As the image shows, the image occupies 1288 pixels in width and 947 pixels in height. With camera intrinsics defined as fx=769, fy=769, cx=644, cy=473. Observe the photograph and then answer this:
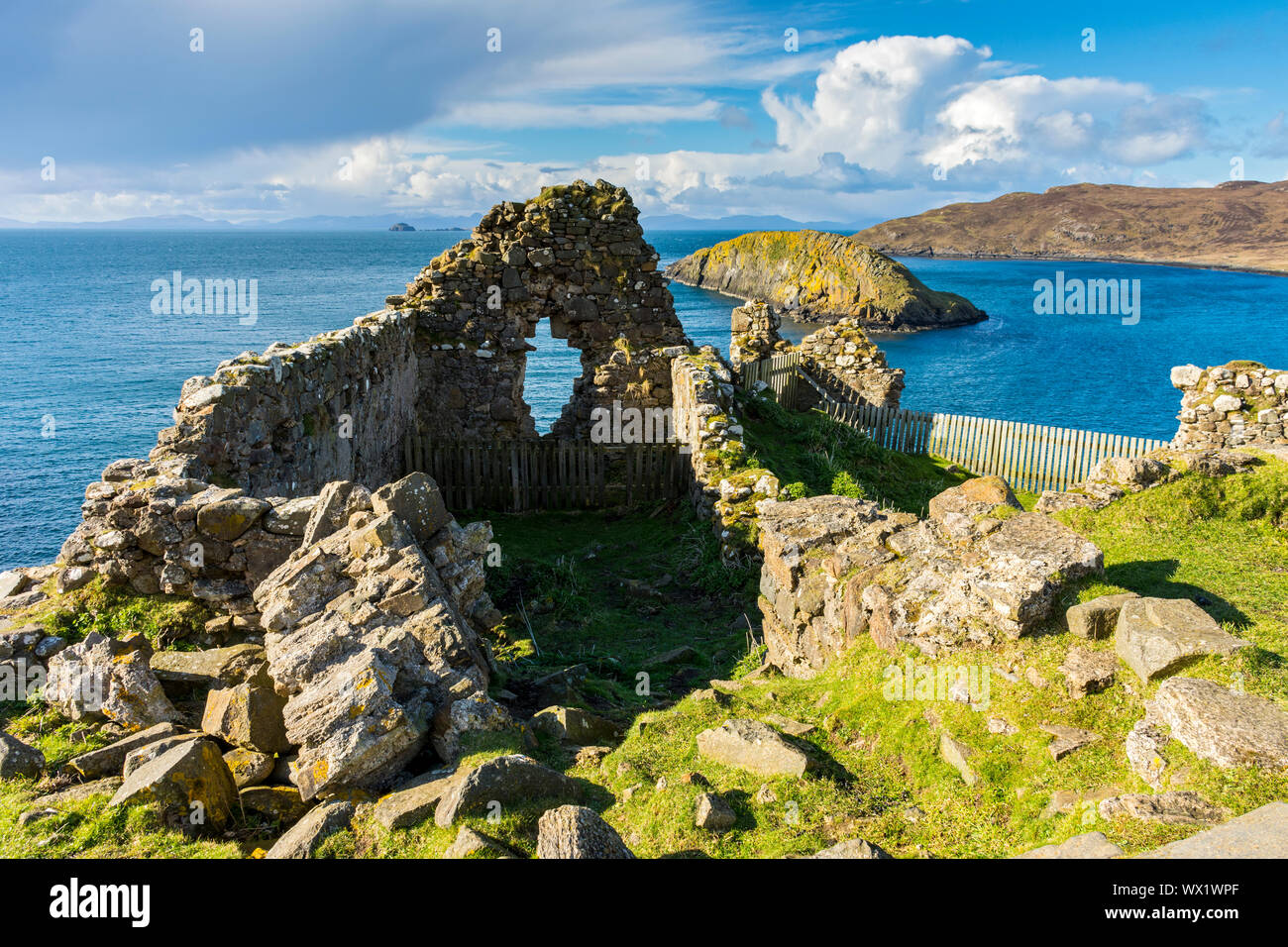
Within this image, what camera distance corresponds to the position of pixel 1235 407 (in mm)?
15789

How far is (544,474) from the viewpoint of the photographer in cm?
1673

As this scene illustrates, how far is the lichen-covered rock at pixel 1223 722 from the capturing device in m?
4.19

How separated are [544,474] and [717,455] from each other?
4328 mm

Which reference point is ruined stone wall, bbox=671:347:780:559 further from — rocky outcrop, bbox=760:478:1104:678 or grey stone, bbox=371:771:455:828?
grey stone, bbox=371:771:455:828

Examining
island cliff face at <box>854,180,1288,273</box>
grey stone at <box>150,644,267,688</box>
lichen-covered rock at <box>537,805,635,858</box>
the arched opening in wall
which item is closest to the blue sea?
the arched opening in wall

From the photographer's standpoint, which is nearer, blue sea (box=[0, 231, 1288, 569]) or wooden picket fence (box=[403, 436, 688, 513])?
wooden picket fence (box=[403, 436, 688, 513])

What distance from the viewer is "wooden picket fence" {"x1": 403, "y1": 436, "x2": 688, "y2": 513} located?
1659 centimetres

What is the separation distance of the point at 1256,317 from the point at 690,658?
91.9 metres

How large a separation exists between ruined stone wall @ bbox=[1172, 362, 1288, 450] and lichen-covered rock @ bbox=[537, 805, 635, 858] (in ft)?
51.9

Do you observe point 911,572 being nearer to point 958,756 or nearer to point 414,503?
point 958,756

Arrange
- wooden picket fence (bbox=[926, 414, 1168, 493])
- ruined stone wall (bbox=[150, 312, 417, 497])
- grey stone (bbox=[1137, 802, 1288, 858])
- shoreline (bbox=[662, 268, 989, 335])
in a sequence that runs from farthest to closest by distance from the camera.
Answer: shoreline (bbox=[662, 268, 989, 335]), wooden picket fence (bbox=[926, 414, 1168, 493]), ruined stone wall (bbox=[150, 312, 417, 497]), grey stone (bbox=[1137, 802, 1288, 858])

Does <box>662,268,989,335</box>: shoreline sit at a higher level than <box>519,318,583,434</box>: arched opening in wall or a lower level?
higher
